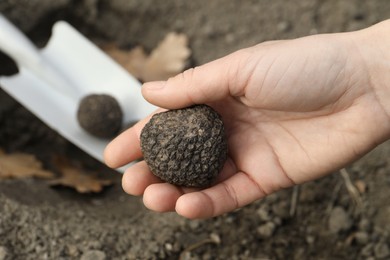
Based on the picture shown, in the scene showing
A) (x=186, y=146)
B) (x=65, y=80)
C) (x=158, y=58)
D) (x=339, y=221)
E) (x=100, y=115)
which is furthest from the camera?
(x=158, y=58)

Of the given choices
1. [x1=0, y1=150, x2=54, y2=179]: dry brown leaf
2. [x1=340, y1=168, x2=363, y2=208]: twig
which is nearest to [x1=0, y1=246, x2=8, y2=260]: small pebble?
[x1=0, y1=150, x2=54, y2=179]: dry brown leaf

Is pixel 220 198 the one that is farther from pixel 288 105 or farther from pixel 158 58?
pixel 158 58

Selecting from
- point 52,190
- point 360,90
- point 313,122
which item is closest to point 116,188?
point 52,190

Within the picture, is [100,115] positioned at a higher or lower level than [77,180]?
higher

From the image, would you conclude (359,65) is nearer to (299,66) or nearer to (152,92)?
(299,66)

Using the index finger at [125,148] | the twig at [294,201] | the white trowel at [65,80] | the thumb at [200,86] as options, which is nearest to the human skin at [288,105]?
the thumb at [200,86]

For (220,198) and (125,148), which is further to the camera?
(125,148)

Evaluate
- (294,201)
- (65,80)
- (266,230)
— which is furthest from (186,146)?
(65,80)

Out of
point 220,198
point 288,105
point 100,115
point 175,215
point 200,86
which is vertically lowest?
point 175,215
